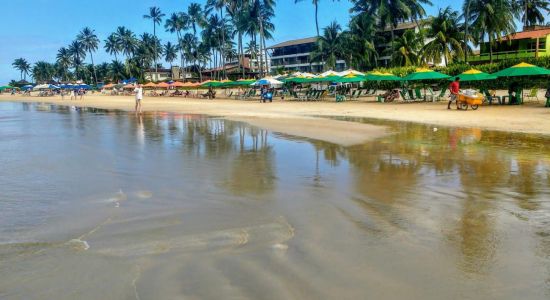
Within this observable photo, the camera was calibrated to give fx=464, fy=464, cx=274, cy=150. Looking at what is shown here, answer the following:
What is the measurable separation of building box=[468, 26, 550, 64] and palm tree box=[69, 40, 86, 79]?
99647 millimetres

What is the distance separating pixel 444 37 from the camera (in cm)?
4522

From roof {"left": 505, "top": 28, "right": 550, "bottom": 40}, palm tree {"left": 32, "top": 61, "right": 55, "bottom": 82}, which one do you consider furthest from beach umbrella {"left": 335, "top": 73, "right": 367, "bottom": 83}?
palm tree {"left": 32, "top": 61, "right": 55, "bottom": 82}

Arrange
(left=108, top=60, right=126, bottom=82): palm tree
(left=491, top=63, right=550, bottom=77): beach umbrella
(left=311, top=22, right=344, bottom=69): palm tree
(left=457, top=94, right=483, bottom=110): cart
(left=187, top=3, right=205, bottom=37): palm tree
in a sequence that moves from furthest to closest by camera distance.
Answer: (left=108, top=60, right=126, bottom=82): palm tree
(left=187, top=3, right=205, bottom=37): palm tree
(left=311, top=22, right=344, bottom=69): palm tree
(left=491, top=63, right=550, bottom=77): beach umbrella
(left=457, top=94, right=483, bottom=110): cart

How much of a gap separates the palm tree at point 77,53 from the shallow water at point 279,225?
121 m

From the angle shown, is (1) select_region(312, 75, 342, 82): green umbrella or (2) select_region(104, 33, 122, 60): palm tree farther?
(2) select_region(104, 33, 122, 60): palm tree

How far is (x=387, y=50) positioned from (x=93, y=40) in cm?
8807

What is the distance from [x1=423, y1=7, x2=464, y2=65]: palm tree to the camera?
45469 millimetres

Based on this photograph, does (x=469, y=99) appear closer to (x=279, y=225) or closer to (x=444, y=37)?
(x=279, y=225)

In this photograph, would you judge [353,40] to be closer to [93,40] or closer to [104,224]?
[104,224]

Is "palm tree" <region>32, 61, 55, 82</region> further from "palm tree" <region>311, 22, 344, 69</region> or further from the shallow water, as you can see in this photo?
the shallow water

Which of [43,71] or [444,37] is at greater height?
[43,71]

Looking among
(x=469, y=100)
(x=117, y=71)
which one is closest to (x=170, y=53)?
(x=117, y=71)

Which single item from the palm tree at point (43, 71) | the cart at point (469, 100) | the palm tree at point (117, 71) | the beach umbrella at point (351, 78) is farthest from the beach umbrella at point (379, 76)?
the palm tree at point (43, 71)

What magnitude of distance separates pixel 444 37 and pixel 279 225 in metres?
45.0
